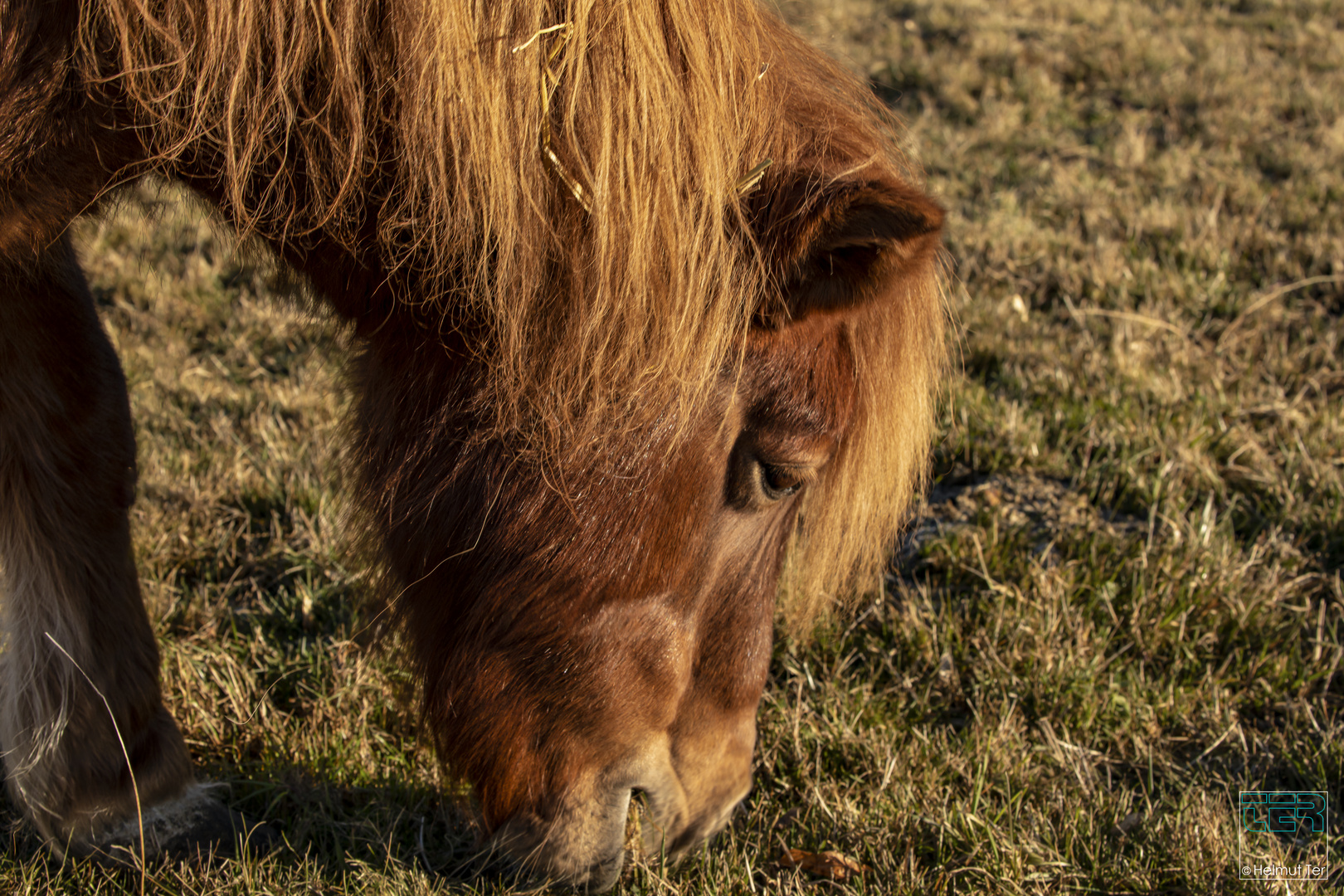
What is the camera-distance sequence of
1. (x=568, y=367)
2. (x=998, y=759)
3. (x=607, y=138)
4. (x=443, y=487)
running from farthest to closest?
(x=998, y=759) → (x=443, y=487) → (x=568, y=367) → (x=607, y=138)

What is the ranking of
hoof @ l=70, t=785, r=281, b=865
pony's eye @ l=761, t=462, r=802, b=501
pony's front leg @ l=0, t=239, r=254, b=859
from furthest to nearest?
hoof @ l=70, t=785, r=281, b=865, pony's front leg @ l=0, t=239, r=254, b=859, pony's eye @ l=761, t=462, r=802, b=501

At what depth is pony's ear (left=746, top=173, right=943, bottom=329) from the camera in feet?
4.24

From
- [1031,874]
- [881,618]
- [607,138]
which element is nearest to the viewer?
[607,138]

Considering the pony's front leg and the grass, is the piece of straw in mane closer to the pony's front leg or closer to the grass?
the grass

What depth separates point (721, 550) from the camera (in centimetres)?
165

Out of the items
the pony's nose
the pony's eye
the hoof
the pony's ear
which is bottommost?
the hoof

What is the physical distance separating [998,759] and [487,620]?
1.25m

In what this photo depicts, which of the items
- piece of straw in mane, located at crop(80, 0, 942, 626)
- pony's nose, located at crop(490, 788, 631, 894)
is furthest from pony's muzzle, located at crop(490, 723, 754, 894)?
piece of straw in mane, located at crop(80, 0, 942, 626)

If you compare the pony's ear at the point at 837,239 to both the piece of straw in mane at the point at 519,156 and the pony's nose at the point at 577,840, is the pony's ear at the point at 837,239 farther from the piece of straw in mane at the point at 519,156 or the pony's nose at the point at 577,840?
the pony's nose at the point at 577,840

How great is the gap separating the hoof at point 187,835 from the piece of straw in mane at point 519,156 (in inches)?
44.5

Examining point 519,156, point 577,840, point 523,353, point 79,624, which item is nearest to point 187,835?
point 79,624

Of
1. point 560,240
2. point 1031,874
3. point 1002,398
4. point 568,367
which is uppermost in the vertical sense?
point 560,240

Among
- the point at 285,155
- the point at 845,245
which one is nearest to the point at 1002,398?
the point at 845,245

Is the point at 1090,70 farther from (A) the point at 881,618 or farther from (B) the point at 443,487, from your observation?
(B) the point at 443,487
